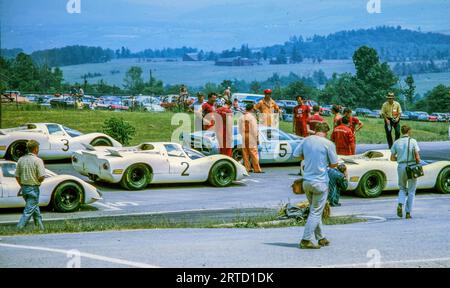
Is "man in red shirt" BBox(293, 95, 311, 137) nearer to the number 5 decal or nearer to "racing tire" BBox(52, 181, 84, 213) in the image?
the number 5 decal

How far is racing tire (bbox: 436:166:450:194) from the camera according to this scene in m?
17.0

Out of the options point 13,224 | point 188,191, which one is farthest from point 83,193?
point 188,191

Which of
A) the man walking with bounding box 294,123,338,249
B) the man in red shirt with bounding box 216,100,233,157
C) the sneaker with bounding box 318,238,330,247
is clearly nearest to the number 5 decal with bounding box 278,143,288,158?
the man in red shirt with bounding box 216,100,233,157

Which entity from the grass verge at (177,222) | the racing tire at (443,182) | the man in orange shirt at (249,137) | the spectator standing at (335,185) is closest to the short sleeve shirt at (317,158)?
the grass verge at (177,222)

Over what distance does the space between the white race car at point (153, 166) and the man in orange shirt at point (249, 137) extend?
160 cm

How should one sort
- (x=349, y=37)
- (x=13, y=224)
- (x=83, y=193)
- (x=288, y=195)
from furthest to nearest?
(x=349, y=37) → (x=288, y=195) → (x=83, y=193) → (x=13, y=224)

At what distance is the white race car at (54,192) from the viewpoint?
1363cm

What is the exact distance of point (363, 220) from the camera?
13438mm

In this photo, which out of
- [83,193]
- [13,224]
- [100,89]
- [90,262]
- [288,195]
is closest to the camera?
[90,262]

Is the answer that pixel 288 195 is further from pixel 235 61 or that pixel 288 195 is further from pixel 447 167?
pixel 235 61

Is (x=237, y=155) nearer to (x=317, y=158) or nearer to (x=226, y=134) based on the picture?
(x=226, y=134)

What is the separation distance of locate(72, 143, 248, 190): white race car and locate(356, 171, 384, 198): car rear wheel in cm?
279

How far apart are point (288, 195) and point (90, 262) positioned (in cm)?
812

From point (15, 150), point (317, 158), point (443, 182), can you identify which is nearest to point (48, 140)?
point (15, 150)
